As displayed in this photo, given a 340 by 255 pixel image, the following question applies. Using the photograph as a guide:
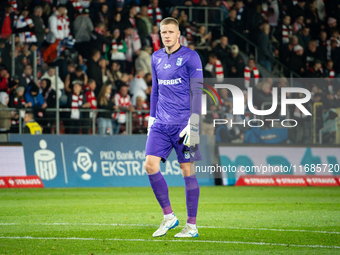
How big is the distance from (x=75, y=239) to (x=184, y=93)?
214cm

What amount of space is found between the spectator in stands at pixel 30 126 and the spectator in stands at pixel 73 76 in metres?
1.53

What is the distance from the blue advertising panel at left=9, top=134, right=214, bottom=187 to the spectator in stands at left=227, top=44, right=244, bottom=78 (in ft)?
14.1

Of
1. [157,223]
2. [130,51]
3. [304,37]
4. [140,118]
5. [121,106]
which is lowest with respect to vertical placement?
[157,223]

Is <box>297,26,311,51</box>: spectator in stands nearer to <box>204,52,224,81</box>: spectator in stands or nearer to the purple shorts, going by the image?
<box>204,52,224,81</box>: spectator in stands

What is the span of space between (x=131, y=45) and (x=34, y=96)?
4505 mm

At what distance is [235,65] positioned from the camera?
19.4 meters

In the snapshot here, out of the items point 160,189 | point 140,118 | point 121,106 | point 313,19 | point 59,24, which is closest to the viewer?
point 160,189

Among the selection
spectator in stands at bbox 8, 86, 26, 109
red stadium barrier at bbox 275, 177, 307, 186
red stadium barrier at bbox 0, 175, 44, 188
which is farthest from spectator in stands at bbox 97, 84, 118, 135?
red stadium barrier at bbox 275, 177, 307, 186

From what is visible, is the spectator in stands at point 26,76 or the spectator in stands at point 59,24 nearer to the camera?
Answer: the spectator in stands at point 26,76

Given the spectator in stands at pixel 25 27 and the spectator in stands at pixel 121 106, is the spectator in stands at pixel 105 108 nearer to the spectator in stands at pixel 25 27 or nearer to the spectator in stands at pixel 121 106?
the spectator in stands at pixel 121 106

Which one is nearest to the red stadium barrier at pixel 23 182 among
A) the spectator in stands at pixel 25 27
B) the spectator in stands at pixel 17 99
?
the spectator in stands at pixel 17 99

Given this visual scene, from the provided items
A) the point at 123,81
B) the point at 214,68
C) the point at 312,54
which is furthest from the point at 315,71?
the point at 123,81

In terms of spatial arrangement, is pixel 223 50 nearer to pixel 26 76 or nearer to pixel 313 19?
pixel 313 19

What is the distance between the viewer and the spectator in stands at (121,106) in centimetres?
1645
